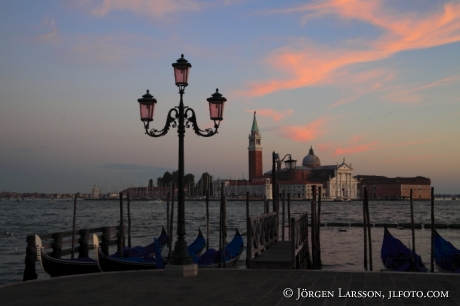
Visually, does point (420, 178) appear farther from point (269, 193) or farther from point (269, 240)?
point (269, 240)

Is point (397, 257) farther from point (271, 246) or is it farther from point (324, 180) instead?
point (324, 180)

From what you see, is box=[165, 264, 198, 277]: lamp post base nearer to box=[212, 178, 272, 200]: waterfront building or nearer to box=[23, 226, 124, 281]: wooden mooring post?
box=[23, 226, 124, 281]: wooden mooring post

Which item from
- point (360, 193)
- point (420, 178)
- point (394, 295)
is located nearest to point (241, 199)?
point (360, 193)

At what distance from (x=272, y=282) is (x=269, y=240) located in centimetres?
611

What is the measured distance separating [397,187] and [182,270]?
134352 mm

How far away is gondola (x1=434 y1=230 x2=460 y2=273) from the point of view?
41.2 ft

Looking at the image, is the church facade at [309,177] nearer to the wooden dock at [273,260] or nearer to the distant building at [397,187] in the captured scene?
the distant building at [397,187]

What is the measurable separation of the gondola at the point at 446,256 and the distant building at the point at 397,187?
124270 mm

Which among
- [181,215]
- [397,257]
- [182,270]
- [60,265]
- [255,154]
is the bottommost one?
[397,257]

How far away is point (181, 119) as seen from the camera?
29.2ft

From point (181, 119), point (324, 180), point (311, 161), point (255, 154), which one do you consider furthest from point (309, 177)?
point (181, 119)

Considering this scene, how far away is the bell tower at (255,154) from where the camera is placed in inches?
4911

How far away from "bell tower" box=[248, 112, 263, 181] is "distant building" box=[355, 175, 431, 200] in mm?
27660

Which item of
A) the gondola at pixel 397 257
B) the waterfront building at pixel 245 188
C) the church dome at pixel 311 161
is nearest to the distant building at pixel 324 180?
the church dome at pixel 311 161
